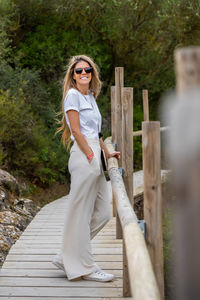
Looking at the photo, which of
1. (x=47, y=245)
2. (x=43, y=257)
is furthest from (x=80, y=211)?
(x=47, y=245)

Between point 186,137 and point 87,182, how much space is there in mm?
2723

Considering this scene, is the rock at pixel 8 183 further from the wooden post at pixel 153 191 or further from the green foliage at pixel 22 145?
the wooden post at pixel 153 191

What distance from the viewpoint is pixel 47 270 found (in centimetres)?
404

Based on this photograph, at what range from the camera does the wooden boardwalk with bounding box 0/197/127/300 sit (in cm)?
344

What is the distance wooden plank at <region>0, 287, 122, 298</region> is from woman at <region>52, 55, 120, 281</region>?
0.45ft

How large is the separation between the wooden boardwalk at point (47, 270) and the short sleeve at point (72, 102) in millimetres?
1283

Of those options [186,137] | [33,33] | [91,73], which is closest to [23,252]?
[91,73]

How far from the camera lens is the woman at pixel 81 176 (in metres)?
3.49

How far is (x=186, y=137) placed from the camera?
2.65ft

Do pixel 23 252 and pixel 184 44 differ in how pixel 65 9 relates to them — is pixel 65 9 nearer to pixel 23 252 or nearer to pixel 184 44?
pixel 184 44

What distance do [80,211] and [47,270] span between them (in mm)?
798

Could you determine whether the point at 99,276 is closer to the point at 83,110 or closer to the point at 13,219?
the point at 83,110

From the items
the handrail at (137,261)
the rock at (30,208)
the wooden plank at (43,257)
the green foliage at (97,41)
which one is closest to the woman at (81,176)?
the handrail at (137,261)

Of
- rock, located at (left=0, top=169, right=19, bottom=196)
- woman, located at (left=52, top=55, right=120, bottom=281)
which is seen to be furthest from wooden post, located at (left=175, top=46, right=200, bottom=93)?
rock, located at (left=0, top=169, right=19, bottom=196)
